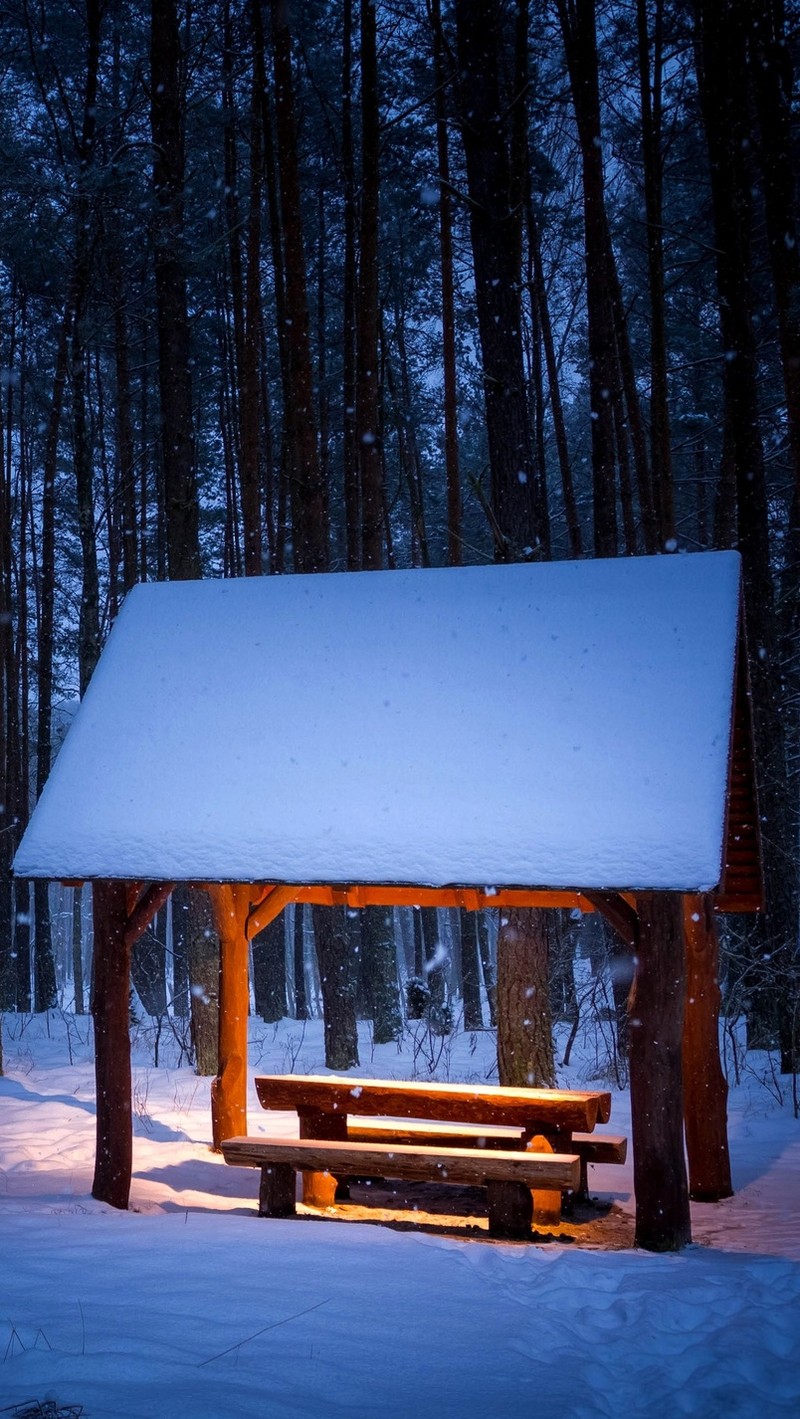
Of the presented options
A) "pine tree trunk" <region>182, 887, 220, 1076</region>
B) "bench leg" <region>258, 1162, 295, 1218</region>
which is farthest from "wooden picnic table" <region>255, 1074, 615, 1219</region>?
"pine tree trunk" <region>182, 887, 220, 1076</region>

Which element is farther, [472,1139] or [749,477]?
[749,477]

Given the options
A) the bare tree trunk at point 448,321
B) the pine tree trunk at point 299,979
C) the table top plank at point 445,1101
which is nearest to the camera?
the table top plank at point 445,1101

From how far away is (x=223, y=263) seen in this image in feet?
59.0

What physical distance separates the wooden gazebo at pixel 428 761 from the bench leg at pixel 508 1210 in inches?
36.2

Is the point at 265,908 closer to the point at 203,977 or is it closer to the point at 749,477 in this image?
the point at 203,977

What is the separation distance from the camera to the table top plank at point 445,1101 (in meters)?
7.05

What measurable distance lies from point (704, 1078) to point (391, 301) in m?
15.8

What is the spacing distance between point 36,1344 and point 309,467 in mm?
9304

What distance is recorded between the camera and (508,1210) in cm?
675

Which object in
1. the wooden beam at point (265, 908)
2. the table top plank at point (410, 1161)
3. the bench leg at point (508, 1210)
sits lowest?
the bench leg at point (508, 1210)

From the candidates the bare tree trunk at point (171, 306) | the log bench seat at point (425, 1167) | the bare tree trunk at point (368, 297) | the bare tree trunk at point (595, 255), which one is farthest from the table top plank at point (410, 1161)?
the bare tree trunk at point (595, 255)

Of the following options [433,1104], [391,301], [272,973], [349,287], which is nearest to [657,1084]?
[433,1104]

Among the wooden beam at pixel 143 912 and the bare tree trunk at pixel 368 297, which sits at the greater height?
the bare tree trunk at pixel 368 297

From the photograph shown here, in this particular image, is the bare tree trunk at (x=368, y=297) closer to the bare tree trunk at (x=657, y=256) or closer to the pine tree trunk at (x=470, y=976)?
the bare tree trunk at (x=657, y=256)
